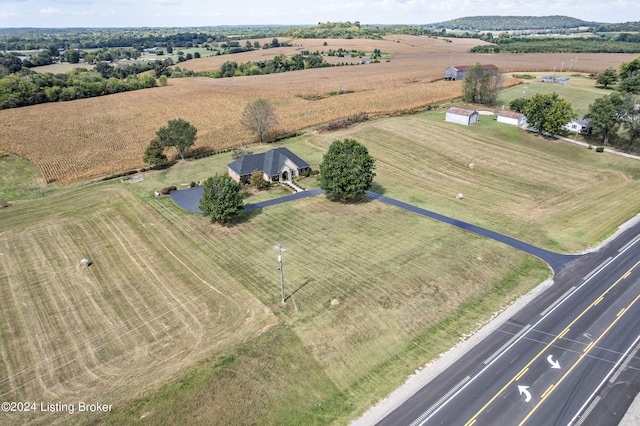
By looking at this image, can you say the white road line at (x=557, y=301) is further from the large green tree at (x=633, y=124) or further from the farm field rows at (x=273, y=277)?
the large green tree at (x=633, y=124)

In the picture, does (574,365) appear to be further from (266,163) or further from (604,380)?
(266,163)

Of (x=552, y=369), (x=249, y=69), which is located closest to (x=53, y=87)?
(x=249, y=69)

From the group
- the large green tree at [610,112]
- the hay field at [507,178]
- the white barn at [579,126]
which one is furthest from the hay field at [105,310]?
the white barn at [579,126]

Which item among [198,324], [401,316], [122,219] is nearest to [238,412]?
[198,324]

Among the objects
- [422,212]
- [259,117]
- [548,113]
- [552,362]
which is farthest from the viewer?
[259,117]

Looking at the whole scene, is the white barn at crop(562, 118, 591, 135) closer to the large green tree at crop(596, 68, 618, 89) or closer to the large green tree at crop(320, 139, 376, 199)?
the large green tree at crop(596, 68, 618, 89)

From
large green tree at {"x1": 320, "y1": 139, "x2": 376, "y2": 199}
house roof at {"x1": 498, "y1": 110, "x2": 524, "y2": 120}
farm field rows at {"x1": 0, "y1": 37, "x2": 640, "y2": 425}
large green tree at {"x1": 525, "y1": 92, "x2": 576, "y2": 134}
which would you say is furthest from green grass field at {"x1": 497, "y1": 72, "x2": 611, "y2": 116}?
large green tree at {"x1": 320, "y1": 139, "x2": 376, "y2": 199}
